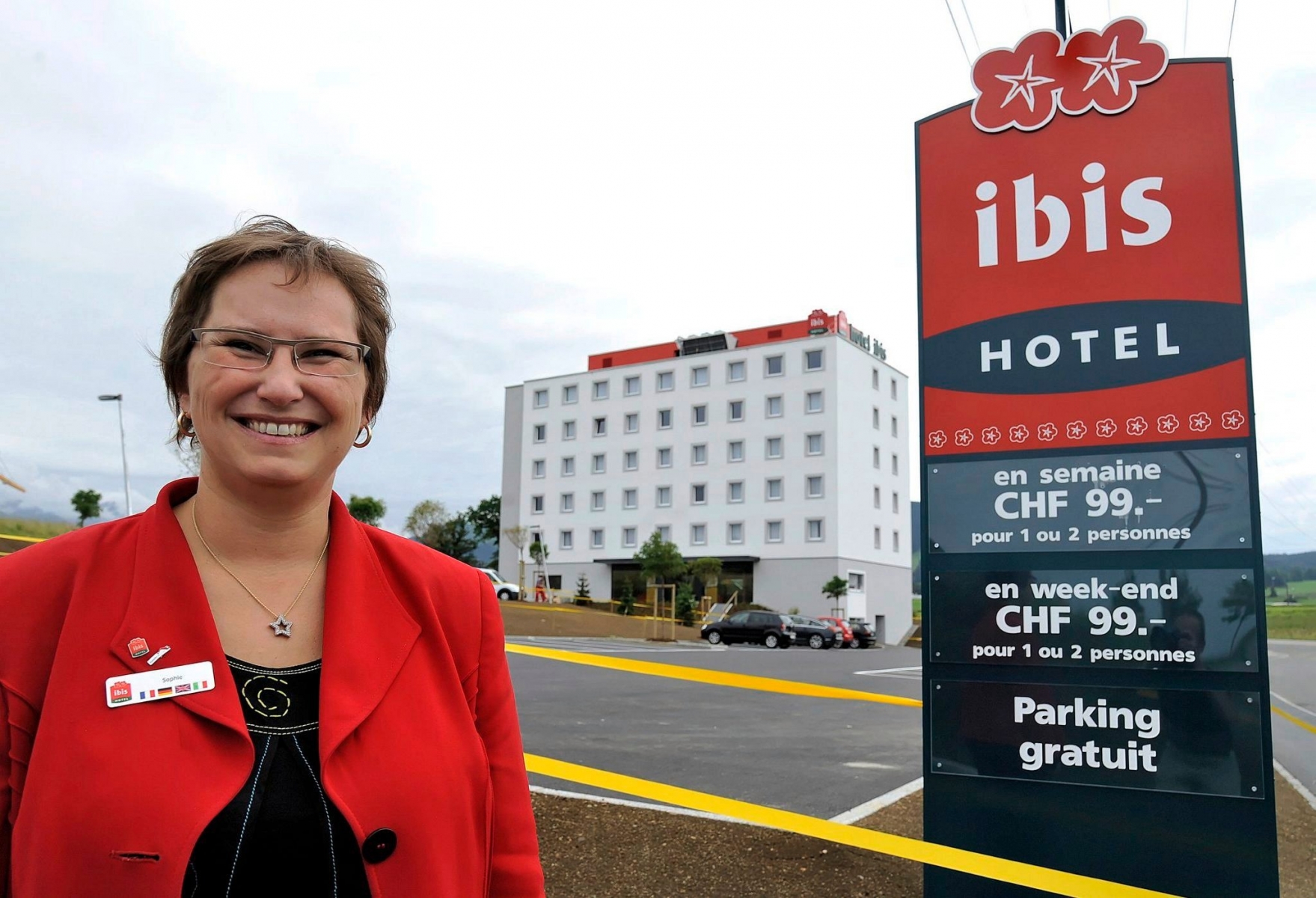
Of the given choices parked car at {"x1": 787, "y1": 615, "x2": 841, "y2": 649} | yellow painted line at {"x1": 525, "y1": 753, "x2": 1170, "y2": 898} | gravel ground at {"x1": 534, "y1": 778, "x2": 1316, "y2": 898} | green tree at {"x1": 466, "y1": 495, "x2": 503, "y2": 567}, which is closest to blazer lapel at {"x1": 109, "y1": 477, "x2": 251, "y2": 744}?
yellow painted line at {"x1": 525, "y1": 753, "x2": 1170, "y2": 898}

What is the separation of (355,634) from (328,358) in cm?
55

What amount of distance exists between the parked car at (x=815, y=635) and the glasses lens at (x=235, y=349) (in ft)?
120

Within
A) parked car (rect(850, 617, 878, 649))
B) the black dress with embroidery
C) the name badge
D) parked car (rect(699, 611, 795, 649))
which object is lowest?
parked car (rect(850, 617, 878, 649))

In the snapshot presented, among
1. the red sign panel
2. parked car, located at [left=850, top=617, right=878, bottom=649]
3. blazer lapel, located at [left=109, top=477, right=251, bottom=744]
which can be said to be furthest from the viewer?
parked car, located at [left=850, top=617, right=878, bottom=649]

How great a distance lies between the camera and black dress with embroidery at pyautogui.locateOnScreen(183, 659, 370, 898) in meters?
1.72

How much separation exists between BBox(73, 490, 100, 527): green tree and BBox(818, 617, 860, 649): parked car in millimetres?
39530

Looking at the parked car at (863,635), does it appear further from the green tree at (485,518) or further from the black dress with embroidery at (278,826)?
the green tree at (485,518)

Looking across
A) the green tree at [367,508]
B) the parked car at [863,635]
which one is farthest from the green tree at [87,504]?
the parked car at [863,635]

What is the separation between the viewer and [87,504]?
54.8m

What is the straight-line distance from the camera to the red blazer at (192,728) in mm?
1678

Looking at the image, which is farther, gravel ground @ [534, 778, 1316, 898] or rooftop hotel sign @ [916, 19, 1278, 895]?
gravel ground @ [534, 778, 1316, 898]

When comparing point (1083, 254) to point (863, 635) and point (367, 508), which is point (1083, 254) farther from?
point (367, 508)

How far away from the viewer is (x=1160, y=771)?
12.5 ft

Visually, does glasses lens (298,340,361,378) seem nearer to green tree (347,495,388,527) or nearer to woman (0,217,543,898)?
woman (0,217,543,898)
